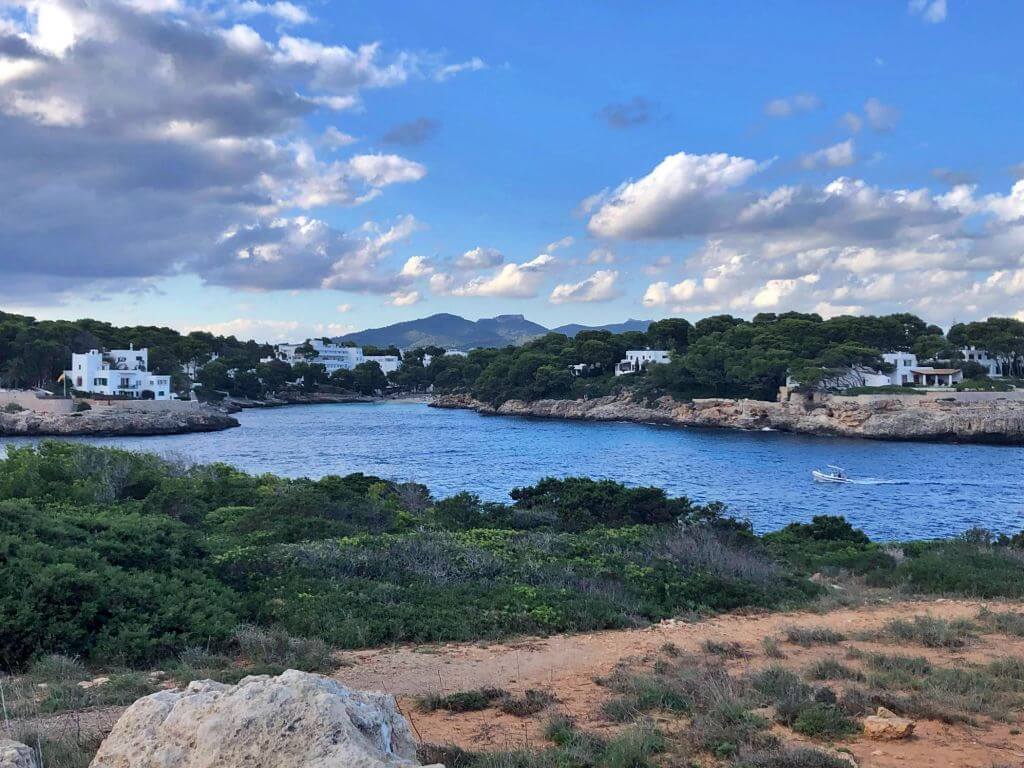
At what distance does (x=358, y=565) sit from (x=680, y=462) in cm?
3615

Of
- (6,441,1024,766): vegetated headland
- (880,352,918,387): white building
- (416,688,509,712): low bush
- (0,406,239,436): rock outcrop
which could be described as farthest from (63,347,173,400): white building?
A: (416,688,509,712): low bush

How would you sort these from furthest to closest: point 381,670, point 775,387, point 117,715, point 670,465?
point 775,387 → point 670,465 → point 381,670 → point 117,715

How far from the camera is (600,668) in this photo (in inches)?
345

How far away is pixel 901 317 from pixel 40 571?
329 feet

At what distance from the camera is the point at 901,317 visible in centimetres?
9400

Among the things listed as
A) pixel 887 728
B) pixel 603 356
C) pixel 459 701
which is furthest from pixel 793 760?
pixel 603 356

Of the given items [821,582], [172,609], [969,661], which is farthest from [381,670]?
[821,582]

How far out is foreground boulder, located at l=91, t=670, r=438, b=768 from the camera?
12.3ft

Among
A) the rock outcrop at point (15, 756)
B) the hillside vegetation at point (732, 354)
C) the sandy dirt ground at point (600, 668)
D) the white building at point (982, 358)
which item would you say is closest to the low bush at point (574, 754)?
the sandy dirt ground at point (600, 668)

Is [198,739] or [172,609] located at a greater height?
[198,739]

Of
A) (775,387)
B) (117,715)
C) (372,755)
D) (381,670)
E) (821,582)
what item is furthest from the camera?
(775,387)

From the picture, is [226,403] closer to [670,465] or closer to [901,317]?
[670,465]

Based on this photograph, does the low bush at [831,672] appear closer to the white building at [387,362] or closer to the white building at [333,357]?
the white building at [333,357]

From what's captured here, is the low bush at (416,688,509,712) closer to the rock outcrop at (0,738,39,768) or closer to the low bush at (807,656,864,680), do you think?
the low bush at (807,656,864,680)
